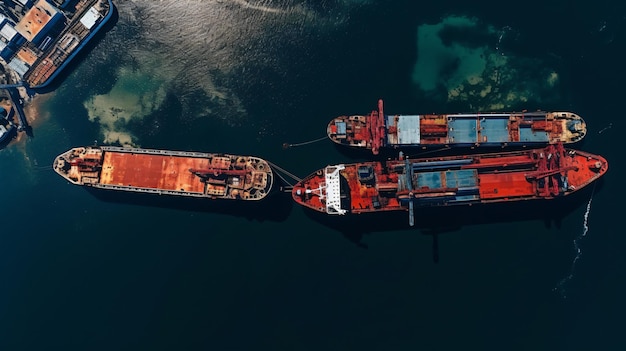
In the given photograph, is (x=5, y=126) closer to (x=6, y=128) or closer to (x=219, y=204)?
(x=6, y=128)

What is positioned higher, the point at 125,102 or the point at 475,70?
the point at 475,70

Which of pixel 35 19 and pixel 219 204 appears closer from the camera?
pixel 219 204

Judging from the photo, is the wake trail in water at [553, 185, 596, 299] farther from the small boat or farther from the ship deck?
the small boat

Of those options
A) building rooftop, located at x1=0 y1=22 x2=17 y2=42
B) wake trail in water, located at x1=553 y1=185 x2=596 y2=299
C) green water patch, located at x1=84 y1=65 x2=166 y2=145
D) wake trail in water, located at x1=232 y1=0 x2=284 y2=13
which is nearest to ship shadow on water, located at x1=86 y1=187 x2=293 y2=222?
green water patch, located at x1=84 y1=65 x2=166 y2=145

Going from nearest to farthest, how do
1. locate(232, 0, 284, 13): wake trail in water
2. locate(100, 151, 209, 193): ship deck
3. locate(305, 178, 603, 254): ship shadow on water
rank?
locate(100, 151, 209, 193): ship deck < locate(305, 178, 603, 254): ship shadow on water < locate(232, 0, 284, 13): wake trail in water

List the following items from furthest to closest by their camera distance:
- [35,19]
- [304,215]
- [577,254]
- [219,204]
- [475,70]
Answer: [475,70], [35,19], [219,204], [304,215], [577,254]

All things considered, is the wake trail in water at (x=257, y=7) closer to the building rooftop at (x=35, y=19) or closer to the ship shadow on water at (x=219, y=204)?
the building rooftop at (x=35, y=19)

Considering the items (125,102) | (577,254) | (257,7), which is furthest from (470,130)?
(125,102)
